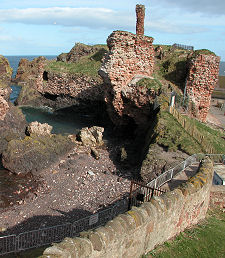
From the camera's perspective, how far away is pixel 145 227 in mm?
7027

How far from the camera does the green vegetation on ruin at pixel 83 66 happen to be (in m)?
42.1

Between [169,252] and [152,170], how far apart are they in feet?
25.9

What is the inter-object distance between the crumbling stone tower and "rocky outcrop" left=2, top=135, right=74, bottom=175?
796cm

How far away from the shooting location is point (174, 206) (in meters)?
7.98

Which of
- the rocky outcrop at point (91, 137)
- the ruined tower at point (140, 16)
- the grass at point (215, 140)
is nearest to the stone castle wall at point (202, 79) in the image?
the grass at point (215, 140)

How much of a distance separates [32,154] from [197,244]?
1577 cm

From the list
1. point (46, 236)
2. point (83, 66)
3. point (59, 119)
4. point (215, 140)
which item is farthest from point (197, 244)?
point (83, 66)

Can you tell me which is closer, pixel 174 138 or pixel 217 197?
pixel 217 197

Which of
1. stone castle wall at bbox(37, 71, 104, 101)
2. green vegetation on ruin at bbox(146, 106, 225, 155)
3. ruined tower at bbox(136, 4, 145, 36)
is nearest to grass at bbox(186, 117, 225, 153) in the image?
green vegetation on ruin at bbox(146, 106, 225, 155)

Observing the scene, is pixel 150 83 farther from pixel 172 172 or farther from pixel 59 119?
pixel 59 119

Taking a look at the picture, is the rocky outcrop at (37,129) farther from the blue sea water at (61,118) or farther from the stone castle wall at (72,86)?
the stone castle wall at (72,86)

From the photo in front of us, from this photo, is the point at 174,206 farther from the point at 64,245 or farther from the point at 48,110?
the point at 48,110

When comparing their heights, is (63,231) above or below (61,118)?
below

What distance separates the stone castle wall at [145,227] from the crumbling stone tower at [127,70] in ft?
51.1
